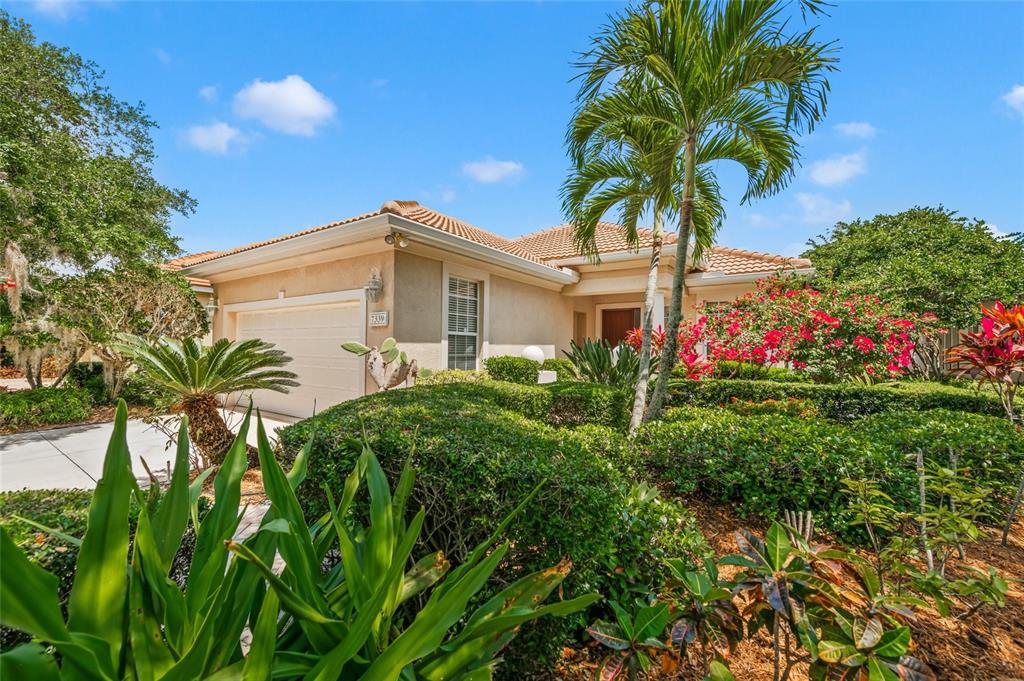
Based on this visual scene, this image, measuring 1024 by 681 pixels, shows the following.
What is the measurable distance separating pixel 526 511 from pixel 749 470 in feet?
7.55

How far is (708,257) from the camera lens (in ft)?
31.4

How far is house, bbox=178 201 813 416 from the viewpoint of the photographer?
25.0ft

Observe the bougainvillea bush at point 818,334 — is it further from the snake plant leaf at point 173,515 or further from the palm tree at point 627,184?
the snake plant leaf at point 173,515

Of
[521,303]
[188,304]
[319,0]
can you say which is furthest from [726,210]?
[188,304]

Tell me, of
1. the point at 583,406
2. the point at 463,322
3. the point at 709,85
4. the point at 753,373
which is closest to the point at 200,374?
the point at 463,322

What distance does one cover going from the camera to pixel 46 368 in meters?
15.5

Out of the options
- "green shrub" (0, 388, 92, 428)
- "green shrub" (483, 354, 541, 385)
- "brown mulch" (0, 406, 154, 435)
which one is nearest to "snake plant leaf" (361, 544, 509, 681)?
"green shrub" (483, 354, 541, 385)

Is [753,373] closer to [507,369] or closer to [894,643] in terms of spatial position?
[507,369]

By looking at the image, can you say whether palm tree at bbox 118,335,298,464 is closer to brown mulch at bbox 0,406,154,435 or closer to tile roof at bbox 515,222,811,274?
brown mulch at bbox 0,406,154,435

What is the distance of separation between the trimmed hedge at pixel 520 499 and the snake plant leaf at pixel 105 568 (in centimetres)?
64

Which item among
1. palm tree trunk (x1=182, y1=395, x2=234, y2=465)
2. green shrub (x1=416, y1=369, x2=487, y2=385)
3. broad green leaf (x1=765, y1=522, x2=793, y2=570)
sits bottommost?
palm tree trunk (x1=182, y1=395, x2=234, y2=465)

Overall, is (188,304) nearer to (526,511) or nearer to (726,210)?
(526,511)

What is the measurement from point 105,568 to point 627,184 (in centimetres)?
759

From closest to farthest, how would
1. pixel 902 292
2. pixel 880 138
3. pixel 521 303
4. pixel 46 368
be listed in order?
pixel 880 138 → pixel 521 303 → pixel 902 292 → pixel 46 368
